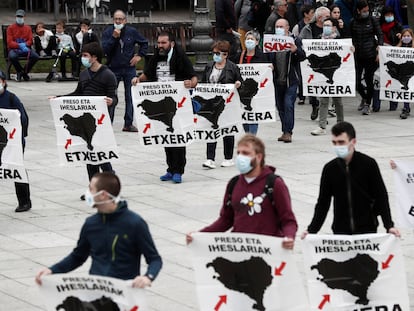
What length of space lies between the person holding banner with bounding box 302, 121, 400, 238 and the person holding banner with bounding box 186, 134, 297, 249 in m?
0.60

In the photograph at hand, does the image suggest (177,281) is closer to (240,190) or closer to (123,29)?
(240,190)

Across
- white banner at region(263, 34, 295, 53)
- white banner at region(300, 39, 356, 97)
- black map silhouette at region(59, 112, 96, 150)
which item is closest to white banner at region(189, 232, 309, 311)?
black map silhouette at region(59, 112, 96, 150)

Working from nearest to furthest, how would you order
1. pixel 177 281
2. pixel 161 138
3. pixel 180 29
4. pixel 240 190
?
pixel 240 190 → pixel 177 281 → pixel 161 138 → pixel 180 29

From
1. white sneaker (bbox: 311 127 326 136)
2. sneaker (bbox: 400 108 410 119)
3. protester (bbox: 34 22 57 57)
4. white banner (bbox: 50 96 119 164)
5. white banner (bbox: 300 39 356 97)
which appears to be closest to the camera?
white banner (bbox: 50 96 119 164)

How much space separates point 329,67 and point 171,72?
4.13 meters

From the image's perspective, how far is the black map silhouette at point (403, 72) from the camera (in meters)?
20.8

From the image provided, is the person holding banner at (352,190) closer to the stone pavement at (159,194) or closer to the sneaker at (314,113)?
the stone pavement at (159,194)

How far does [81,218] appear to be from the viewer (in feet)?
47.8

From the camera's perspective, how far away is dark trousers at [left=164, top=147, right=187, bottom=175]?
16.5 m

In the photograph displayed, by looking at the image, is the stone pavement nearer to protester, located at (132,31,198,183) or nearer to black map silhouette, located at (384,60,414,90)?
protester, located at (132,31,198,183)

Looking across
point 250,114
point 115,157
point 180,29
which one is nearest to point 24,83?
point 180,29

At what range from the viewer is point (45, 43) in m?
27.2

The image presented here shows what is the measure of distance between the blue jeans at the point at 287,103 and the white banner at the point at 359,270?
9311 millimetres

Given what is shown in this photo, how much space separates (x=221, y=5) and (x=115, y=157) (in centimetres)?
980
